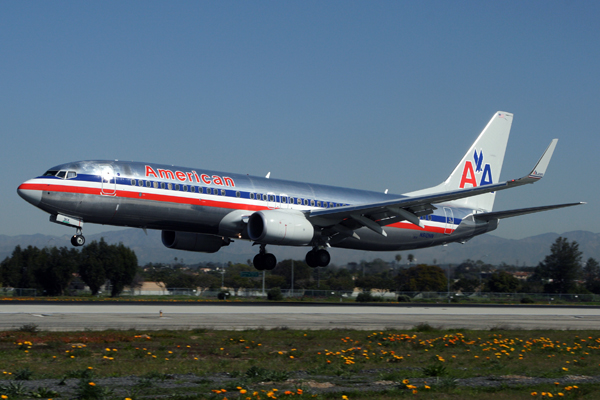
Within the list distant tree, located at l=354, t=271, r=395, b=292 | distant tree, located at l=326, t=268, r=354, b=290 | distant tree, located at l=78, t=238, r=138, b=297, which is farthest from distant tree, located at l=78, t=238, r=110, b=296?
distant tree, located at l=354, t=271, r=395, b=292

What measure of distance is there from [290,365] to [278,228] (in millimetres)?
19210

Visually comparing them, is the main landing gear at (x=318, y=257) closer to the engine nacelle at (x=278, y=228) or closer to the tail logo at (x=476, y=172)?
the engine nacelle at (x=278, y=228)

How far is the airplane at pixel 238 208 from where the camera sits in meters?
30.8

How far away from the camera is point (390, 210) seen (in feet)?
119

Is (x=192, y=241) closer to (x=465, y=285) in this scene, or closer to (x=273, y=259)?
(x=273, y=259)

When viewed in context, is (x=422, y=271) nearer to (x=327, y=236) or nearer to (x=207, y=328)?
(x=327, y=236)

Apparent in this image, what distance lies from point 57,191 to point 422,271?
89523 millimetres

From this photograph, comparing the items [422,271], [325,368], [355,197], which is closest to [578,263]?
[422,271]

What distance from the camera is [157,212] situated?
106ft

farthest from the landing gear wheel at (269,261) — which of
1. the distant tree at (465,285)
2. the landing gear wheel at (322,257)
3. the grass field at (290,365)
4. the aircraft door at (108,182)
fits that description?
the distant tree at (465,285)

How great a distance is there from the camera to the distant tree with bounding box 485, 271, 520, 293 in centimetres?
9469

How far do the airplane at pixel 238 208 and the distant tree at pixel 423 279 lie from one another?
66.0 meters

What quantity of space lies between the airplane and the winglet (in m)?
0.05

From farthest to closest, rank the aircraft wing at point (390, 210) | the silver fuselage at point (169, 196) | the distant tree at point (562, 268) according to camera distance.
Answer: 1. the distant tree at point (562, 268)
2. the aircraft wing at point (390, 210)
3. the silver fuselage at point (169, 196)
